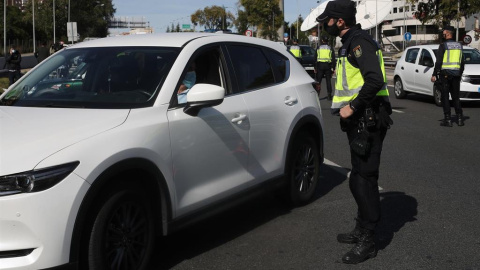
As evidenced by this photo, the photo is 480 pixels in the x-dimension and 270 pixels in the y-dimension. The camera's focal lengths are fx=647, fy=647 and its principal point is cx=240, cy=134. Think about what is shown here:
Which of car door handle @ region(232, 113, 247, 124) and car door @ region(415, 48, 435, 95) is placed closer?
car door handle @ region(232, 113, 247, 124)

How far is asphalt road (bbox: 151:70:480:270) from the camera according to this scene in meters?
4.87

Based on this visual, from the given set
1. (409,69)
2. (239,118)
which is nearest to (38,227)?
(239,118)

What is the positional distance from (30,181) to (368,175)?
247cm

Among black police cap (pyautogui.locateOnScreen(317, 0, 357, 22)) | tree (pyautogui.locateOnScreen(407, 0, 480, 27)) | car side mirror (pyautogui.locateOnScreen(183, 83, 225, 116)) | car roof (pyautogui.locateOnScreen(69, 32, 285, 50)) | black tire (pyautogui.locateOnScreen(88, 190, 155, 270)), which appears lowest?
black tire (pyautogui.locateOnScreen(88, 190, 155, 270))

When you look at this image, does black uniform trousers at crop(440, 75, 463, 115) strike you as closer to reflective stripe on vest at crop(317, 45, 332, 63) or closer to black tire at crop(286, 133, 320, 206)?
reflective stripe on vest at crop(317, 45, 332, 63)

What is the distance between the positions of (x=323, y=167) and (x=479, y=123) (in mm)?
5909

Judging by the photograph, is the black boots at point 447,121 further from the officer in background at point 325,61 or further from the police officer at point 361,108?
the police officer at point 361,108

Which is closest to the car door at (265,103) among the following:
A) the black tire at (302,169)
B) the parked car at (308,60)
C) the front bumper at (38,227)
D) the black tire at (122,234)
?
the black tire at (302,169)

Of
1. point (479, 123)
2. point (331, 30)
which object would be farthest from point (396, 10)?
point (331, 30)

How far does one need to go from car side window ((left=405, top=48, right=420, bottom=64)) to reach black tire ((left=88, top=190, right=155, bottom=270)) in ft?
49.7

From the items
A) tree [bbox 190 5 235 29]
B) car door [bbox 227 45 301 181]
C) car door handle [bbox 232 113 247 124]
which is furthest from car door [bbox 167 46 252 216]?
tree [bbox 190 5 235 29]

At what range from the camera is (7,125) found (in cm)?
399

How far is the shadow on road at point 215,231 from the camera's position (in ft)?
16.4

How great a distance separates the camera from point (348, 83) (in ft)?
15.8
